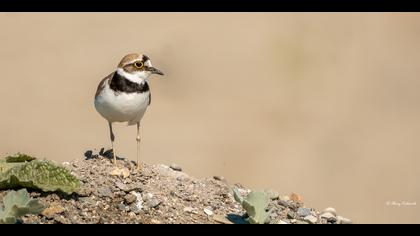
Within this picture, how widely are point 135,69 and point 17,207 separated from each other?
2.89 metres

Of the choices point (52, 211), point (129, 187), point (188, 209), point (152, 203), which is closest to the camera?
point (52, 211)

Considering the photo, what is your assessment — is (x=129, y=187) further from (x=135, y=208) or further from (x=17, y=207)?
(x=17, y=207)

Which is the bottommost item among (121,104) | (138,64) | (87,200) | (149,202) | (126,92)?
(87,200)

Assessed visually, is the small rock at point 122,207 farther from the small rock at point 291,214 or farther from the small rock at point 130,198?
the small rock at point 291,214

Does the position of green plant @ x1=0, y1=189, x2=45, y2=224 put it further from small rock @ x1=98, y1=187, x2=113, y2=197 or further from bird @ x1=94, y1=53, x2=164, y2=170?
bird @ x1=94, y1=53, x2=164, y2=170

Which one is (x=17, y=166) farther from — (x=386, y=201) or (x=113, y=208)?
(x=386, y=201)

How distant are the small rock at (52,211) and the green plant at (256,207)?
4.58 ft

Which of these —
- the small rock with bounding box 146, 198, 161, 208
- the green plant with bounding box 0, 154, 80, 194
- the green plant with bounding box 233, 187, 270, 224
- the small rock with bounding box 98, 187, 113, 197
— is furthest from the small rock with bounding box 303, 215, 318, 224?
the green plant with bounding box 0, 154, 80, 194

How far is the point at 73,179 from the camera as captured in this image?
681 cm

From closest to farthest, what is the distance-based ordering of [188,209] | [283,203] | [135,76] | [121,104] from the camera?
1. [188,209]
2. [283,203]
3. [121,104]
4. [135,76]

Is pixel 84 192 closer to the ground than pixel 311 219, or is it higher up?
closer to the ground

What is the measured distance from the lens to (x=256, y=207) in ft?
21.7

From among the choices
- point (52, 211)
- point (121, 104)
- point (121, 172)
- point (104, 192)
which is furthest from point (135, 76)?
point (52, 211)
